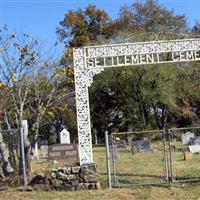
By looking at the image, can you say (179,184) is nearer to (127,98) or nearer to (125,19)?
(127,98)

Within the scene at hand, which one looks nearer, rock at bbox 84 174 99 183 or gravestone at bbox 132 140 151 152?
rock at bbox 84 174 99 183

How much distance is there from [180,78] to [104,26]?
55.9 ft

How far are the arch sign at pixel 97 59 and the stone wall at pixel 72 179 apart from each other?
25 centimetres

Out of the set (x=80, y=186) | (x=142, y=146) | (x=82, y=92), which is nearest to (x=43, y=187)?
(x=80, y=186)

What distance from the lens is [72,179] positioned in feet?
43.1

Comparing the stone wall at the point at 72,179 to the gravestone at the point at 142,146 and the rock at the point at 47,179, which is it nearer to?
the rock at the point at 47,179

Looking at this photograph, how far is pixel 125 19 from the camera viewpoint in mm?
53594

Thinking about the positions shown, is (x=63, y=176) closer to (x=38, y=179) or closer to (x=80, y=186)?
(x=80, y=186)

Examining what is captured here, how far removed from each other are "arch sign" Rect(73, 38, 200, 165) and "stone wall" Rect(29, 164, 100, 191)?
247mm

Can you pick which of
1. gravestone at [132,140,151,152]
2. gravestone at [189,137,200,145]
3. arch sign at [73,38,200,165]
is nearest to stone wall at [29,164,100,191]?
arch sign at [73,38,200,165]

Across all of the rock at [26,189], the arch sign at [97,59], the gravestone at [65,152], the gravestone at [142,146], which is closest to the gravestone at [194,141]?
the gravestone at [142,146]

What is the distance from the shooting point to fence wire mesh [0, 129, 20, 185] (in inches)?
563

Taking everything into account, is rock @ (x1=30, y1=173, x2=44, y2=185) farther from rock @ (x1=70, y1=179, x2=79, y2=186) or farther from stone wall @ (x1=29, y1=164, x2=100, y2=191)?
rock @ (x1=70, y1=179, x2=79, y2=186)

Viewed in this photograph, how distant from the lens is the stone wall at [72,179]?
43.0ft
